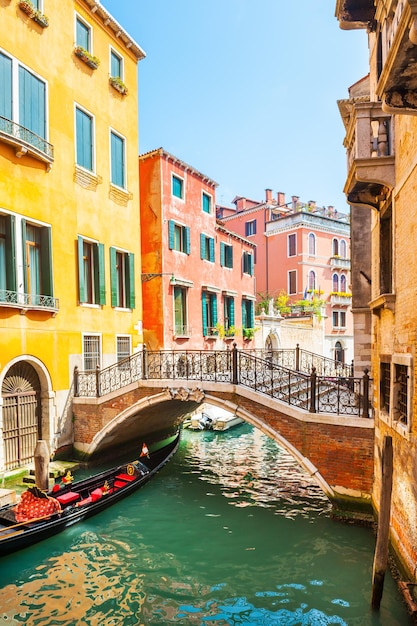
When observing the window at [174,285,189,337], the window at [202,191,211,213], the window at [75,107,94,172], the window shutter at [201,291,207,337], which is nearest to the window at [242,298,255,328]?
the window shutter at [201,291,207,337]

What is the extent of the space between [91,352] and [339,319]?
1958cm

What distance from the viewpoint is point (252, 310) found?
20.5 metres

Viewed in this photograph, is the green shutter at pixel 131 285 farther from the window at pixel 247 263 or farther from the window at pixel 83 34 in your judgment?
the window at pixel 247 263

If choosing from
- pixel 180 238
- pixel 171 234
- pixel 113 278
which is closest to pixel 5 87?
pixel 113 278

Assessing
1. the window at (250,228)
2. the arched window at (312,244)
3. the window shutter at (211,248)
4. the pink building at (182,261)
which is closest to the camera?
the pink building at (182,261)

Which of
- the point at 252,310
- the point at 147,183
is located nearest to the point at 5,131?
the point at 147,183

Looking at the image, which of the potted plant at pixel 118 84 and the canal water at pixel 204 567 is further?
the potted plant at pixel 118 84

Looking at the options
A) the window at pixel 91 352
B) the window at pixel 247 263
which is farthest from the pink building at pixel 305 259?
the window at pixel 91 352

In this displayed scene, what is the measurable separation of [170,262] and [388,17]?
9977mm

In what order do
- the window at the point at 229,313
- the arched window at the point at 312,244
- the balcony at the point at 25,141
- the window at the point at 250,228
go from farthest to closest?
1. the window at the point at 250,228
2. the arched window at the point at 312,244
3. the window at the point at 229,313
4. the balcony at the point at 25,141

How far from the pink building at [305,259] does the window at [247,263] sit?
6.44m

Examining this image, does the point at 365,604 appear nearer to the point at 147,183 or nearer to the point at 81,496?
the point at 81,496

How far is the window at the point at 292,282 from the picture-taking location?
1055 inches

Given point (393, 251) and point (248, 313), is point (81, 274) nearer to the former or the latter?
point (393, 251)
